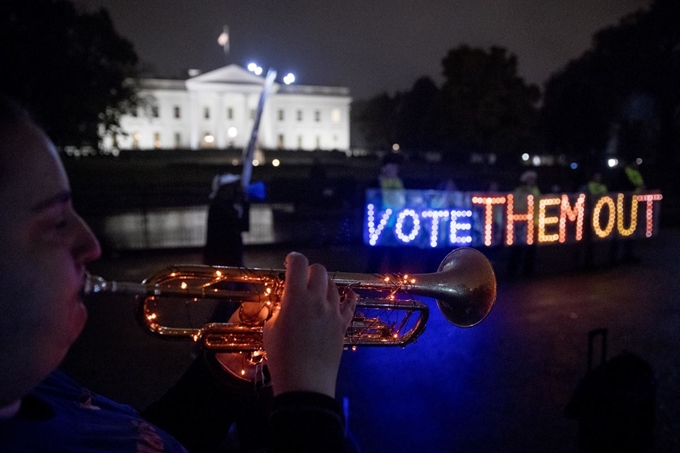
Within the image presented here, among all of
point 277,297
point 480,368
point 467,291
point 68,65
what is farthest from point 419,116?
point 277,297

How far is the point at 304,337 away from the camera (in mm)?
1187

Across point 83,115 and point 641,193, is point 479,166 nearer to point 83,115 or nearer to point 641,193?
point 83,115

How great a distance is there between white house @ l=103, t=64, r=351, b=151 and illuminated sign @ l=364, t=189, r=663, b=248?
68287mm

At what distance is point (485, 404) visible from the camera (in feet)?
14.9

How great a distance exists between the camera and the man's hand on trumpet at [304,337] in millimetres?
1175

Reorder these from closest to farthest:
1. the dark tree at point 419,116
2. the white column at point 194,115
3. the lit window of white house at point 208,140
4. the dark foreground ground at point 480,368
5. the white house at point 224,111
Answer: the dark foreground ground at point 480,368 → the dark tree at point 419,116 → the white house at point 224,111 → the white column at point 194,115 → the lit window of white house at point 208,140

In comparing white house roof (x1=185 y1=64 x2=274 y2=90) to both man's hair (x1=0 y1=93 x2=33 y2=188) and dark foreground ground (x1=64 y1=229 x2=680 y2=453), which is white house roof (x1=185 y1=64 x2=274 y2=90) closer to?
dark foreground ground (x1=64 y1=229 x2=680 y2=453)

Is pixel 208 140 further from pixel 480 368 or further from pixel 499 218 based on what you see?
pixel 480 368

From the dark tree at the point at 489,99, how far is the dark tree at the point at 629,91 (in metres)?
8.45

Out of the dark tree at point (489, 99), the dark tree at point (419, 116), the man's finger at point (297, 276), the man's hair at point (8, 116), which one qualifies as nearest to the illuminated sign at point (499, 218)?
the man's finger at point (297, 276)

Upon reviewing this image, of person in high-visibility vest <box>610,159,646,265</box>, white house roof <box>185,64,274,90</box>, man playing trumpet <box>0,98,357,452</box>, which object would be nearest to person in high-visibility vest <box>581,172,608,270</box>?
person in high-visibility vest <box>610,159,646,265</box>

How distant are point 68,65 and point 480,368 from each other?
2169 centimetres

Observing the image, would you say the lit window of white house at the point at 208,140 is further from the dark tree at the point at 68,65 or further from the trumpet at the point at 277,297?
the trumpet at the point at 277,297

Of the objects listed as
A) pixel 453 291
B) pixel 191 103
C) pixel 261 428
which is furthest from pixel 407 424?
pixel 191 103
